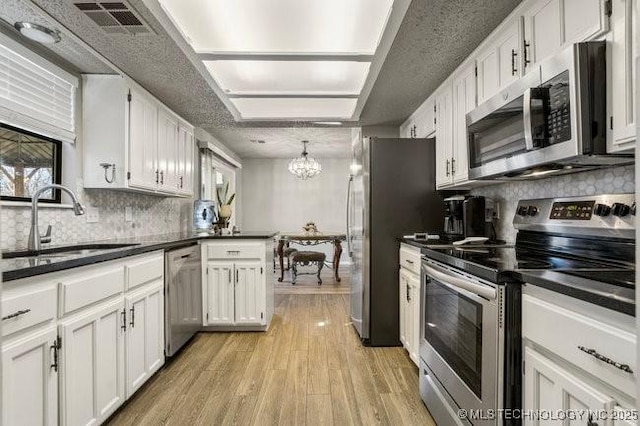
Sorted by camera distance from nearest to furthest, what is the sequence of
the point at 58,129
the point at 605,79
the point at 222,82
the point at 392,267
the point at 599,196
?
the point at 605,79 < the point at 599,196 < the point at 58,129 < the point at 392,267 < the point at 222,82

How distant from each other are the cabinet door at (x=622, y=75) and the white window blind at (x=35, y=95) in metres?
2.82

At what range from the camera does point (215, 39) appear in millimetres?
2510

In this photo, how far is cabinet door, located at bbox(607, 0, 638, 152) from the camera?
1173 millimetres

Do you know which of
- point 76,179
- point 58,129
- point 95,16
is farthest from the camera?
point 76,179

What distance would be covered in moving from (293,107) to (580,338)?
367 centimetres

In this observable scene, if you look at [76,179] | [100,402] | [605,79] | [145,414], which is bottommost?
[145,414]

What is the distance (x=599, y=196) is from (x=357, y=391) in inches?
66.5

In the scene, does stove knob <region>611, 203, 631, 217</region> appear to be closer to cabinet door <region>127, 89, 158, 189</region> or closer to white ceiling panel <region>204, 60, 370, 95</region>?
white ceiling panel <region>204, 60, 370, 95</region>

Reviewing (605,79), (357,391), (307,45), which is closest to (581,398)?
(605,79)

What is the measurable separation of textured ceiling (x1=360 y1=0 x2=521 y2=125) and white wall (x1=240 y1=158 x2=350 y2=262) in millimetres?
4154

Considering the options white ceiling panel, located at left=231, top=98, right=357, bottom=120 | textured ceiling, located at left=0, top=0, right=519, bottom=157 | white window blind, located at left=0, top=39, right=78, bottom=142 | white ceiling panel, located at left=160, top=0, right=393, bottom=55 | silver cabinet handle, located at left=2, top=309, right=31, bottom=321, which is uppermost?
white ceiling panel, located at left=160, top=0, right=393, bottom=55

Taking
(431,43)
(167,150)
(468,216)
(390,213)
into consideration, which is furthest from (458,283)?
(167,150)

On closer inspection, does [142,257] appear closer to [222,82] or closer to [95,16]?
[95,16]

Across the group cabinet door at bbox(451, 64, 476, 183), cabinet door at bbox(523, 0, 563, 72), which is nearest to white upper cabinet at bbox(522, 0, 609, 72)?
cabinet door at bbox(523, 0, 563, 72)
